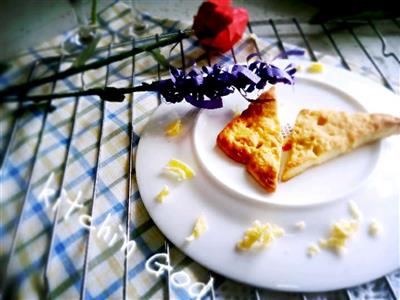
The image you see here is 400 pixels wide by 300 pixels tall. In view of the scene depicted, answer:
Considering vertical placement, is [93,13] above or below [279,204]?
above

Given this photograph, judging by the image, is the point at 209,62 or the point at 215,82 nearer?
the point at 215,82

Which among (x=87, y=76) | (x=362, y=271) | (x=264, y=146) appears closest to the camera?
(x=362, y=271)

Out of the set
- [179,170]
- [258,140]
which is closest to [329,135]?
[258,140]

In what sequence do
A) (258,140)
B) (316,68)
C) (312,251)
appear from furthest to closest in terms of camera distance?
(316,68), (258,140), (312,251)

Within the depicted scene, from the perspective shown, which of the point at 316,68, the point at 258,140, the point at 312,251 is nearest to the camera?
the point at 312,251

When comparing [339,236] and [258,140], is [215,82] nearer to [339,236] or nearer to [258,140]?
[258,140]

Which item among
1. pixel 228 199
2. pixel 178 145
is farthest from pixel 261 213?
pixel 178 145

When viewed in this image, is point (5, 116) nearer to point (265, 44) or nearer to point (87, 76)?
point (87, 76)
